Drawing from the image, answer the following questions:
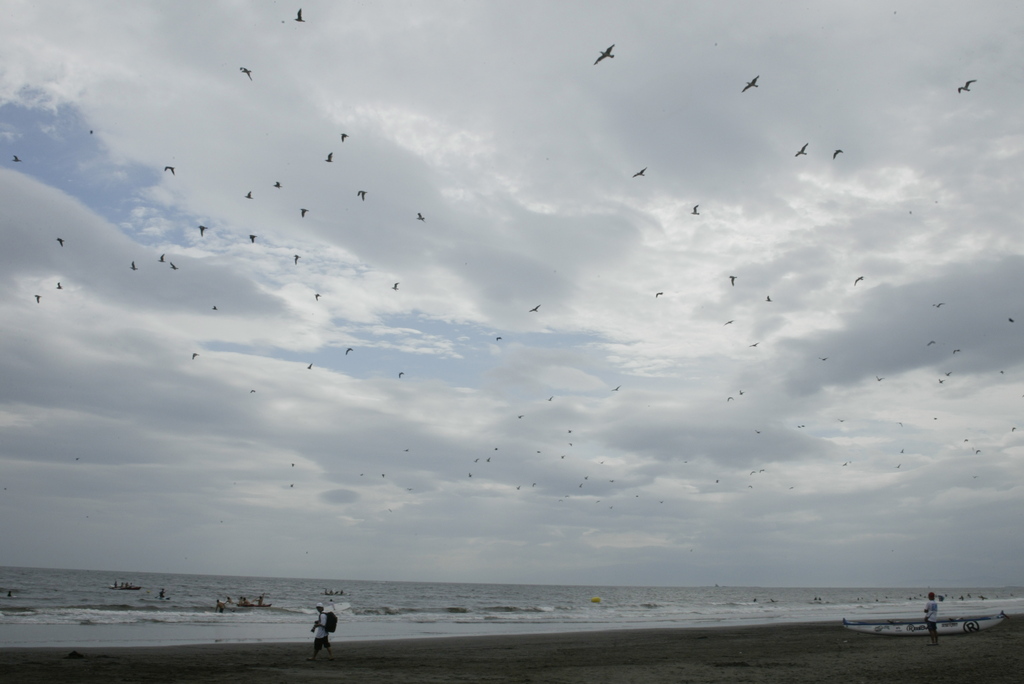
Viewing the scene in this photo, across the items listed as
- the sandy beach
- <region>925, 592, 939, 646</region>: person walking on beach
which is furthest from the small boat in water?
<region>925, 592, 939, 646</region>: person walking on beach

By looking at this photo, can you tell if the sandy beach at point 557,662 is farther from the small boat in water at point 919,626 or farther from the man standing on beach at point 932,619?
the small boat in water at point 919,626

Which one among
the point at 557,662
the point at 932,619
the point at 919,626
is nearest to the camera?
the point at 557,662

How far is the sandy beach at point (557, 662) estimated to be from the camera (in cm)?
1847

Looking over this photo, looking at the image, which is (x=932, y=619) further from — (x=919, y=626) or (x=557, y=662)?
(x=557, y=662)

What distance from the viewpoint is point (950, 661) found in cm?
2164

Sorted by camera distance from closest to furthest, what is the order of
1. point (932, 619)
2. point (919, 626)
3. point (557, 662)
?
1. point (557, 662)
2. point (932, 619)
3. point (919, 626)

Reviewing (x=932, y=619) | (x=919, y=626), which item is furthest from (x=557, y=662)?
(x=919, y=626)

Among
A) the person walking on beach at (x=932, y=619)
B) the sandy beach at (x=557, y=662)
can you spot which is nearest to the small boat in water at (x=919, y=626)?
the sandy beach at (x=557, y=662)

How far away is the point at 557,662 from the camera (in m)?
23.6

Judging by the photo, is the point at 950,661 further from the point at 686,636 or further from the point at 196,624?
the point at 196,624

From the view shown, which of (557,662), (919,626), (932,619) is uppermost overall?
(932,619)

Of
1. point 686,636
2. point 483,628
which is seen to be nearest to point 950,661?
point 686,636

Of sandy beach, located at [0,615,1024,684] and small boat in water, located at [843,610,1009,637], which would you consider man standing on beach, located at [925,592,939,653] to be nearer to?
sandy beach, located at [0,615,1024,684]

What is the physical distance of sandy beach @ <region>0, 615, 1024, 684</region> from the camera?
1847 cm
